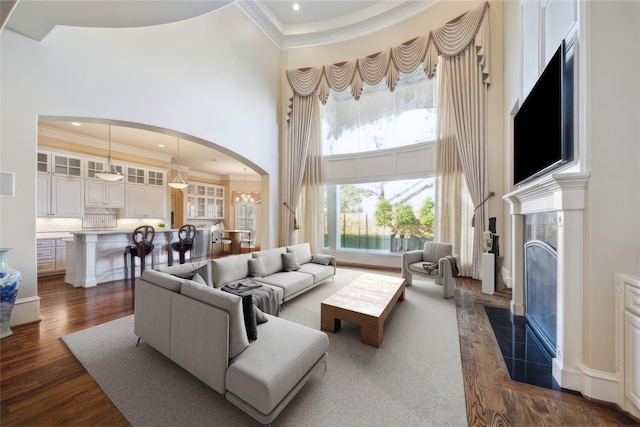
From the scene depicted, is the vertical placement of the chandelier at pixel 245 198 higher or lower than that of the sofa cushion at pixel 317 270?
higher

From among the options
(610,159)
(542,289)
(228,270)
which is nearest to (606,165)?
(610,159)

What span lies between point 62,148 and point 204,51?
4292 mm

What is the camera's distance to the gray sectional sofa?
1.44m

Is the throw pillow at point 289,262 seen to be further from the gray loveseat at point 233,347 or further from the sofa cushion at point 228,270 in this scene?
the gray loveseat at point 233,347

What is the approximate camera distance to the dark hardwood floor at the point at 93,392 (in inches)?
61.1

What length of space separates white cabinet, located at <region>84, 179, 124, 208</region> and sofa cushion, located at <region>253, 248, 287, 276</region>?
5.42 meters

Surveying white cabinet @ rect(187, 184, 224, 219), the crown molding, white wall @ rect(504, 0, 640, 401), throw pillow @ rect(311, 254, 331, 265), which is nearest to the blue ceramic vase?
throw pillow @ rect(311, 254, 331, 265)

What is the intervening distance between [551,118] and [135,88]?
5183 millimetres

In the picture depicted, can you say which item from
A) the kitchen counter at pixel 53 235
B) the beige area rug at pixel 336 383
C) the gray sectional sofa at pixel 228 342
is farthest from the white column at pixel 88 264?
the gray sectional sofa at pixel 228 342

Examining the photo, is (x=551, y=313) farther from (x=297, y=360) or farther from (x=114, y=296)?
(x=114, y=296)

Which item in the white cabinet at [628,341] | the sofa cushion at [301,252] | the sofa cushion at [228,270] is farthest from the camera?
the sofa cushion at [301,252]

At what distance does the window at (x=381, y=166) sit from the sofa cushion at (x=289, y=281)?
3.03 meters

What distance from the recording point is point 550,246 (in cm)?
234

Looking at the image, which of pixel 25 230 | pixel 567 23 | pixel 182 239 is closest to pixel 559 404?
pixel 567 23
